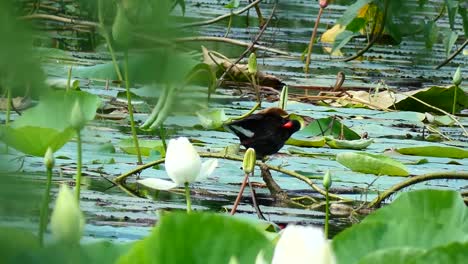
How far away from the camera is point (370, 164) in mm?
2736

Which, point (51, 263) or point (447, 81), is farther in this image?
point (447, 81)

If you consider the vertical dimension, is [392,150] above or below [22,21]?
below

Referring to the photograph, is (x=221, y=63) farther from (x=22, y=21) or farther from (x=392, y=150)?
(x=22, y=21)

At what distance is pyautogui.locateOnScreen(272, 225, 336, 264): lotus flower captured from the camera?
74 centimetres

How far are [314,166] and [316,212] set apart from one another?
462 mm

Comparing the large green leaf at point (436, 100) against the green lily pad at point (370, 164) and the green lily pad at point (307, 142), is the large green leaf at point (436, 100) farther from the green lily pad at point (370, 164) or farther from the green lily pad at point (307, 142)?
the green lily pad at point (370, 164)

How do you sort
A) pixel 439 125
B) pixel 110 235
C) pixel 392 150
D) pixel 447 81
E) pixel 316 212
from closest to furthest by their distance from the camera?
pixel 110 235 < pixel 316 212 < pixel 392 150 < pixel 439 125 < pixel 447 81

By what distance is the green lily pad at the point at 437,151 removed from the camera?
3.05 metres

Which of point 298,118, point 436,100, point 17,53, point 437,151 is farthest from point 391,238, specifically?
point 436,100

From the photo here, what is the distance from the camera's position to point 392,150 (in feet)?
10.3

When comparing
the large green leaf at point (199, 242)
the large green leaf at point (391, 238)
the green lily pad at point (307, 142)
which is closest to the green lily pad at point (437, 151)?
the green lily pad at point (307, 142)

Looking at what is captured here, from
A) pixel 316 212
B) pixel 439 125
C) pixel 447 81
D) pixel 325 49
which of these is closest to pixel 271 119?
pixel 316 212

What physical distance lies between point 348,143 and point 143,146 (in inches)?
21.7

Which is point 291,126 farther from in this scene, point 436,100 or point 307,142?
point 436,100
